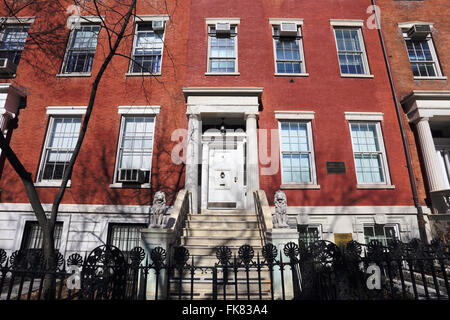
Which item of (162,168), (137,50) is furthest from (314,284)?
(137,50)

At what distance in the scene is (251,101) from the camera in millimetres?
9266

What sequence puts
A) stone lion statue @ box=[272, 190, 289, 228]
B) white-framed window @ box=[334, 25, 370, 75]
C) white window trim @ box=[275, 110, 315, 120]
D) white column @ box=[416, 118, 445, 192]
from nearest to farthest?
stone lion statue @ box=[272, 190, 289, 228] < white column @ box=[416, 118, 445, 192] < white window trim @ box=[275, 110, 315, 120] < white-framed window @ box=[334, 25, 370, 75]

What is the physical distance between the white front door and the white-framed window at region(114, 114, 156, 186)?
247 centimetres

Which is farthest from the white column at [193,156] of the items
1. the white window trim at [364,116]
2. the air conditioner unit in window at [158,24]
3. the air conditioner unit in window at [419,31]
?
the air conditioner unit in window at [419,31]

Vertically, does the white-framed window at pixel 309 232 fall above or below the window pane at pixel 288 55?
below

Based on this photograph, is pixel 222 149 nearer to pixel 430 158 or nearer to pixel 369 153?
pixel 369 153

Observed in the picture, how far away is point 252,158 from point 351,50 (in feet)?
23.1

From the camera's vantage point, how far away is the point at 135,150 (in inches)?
369

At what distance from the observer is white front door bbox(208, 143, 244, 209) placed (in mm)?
9125

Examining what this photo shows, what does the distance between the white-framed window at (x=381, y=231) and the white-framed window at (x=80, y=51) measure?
508 inches

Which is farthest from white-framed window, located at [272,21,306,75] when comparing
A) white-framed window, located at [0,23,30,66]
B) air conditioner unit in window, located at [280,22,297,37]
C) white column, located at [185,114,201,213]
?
white-framed window, located at [0,23,30,66]

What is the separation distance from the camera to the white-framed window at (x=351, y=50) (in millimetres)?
10445

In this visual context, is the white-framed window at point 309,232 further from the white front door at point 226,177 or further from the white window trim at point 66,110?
the white window trim at point 66,110

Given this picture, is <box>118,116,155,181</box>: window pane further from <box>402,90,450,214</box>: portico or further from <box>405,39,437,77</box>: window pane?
<box>405,39,437,77</box>: window pane
